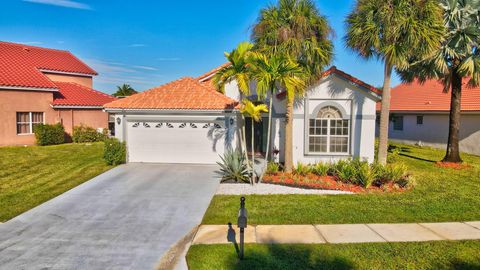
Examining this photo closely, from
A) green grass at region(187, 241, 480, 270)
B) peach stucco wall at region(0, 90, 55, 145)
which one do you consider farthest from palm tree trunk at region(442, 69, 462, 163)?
peach stucco wall at region(0, 90, 55, 145)

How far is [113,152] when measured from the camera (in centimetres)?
1521

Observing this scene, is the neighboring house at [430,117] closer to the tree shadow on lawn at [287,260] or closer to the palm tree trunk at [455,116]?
the palm tree trunk at [455,116]

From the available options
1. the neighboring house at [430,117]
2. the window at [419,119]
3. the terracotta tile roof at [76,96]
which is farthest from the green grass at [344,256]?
the terracotta tile roof at [76,96]

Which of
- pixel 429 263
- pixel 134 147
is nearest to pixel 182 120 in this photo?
pixel 134 147

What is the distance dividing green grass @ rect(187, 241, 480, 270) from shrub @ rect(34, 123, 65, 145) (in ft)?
62.2

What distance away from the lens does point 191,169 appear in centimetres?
1481

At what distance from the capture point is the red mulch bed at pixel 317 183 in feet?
37.9

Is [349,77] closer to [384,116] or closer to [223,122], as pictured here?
[384,116]

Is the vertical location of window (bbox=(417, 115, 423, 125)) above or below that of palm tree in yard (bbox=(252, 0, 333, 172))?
below

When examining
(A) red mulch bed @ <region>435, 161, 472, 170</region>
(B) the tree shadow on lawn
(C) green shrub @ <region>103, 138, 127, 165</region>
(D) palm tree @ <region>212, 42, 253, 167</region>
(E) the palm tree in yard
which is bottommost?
(B) the tree shadow on lawn

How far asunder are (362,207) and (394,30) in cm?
699

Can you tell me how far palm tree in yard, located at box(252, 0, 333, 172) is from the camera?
479 inches

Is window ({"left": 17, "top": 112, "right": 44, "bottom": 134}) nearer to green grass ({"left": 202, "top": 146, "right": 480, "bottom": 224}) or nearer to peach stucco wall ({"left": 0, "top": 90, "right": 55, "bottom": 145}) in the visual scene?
peach stucco wall ({"left": 0, "top": 90, "right": 55, "bottom": 145})

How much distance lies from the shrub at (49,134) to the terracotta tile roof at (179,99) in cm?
836
